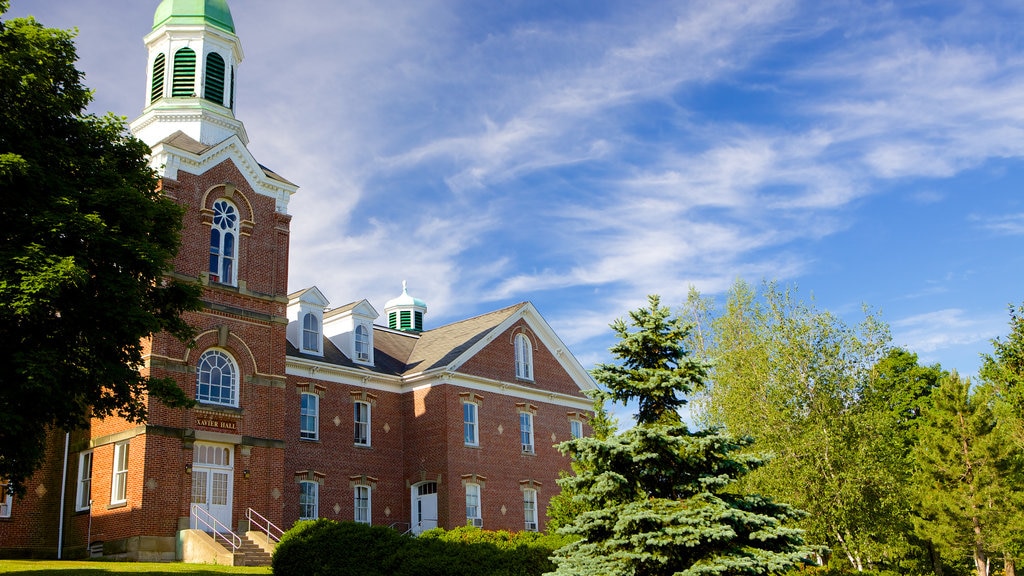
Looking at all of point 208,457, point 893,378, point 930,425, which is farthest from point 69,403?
point 893,378

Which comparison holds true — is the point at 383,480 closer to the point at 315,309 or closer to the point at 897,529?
the point at 315,309

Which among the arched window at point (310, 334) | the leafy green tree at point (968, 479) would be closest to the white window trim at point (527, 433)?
the arched window at point (310, 334)

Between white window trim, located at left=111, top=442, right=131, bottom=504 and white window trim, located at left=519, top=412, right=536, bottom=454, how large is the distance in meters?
15.9

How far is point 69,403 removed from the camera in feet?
57.4

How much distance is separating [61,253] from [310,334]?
54.1ft

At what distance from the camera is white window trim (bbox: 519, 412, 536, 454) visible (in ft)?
122

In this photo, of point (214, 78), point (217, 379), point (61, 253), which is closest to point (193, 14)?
point (214, 78)

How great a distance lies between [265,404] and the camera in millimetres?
28531

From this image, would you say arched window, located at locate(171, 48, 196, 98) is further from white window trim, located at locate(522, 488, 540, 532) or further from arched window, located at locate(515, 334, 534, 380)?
white window trim, located at locate(522, 488, 540, 532)

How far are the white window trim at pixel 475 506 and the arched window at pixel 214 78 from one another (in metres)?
16.5

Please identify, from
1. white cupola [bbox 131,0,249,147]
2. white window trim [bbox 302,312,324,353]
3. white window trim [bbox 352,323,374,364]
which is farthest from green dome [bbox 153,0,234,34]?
white window trim [bbox 352,323,374,364]

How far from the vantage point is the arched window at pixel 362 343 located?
1399 inches

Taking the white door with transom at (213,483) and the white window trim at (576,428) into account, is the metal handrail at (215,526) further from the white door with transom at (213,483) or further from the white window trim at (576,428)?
the white window trim at (576,428)

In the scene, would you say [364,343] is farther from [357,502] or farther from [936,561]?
[936,561]
